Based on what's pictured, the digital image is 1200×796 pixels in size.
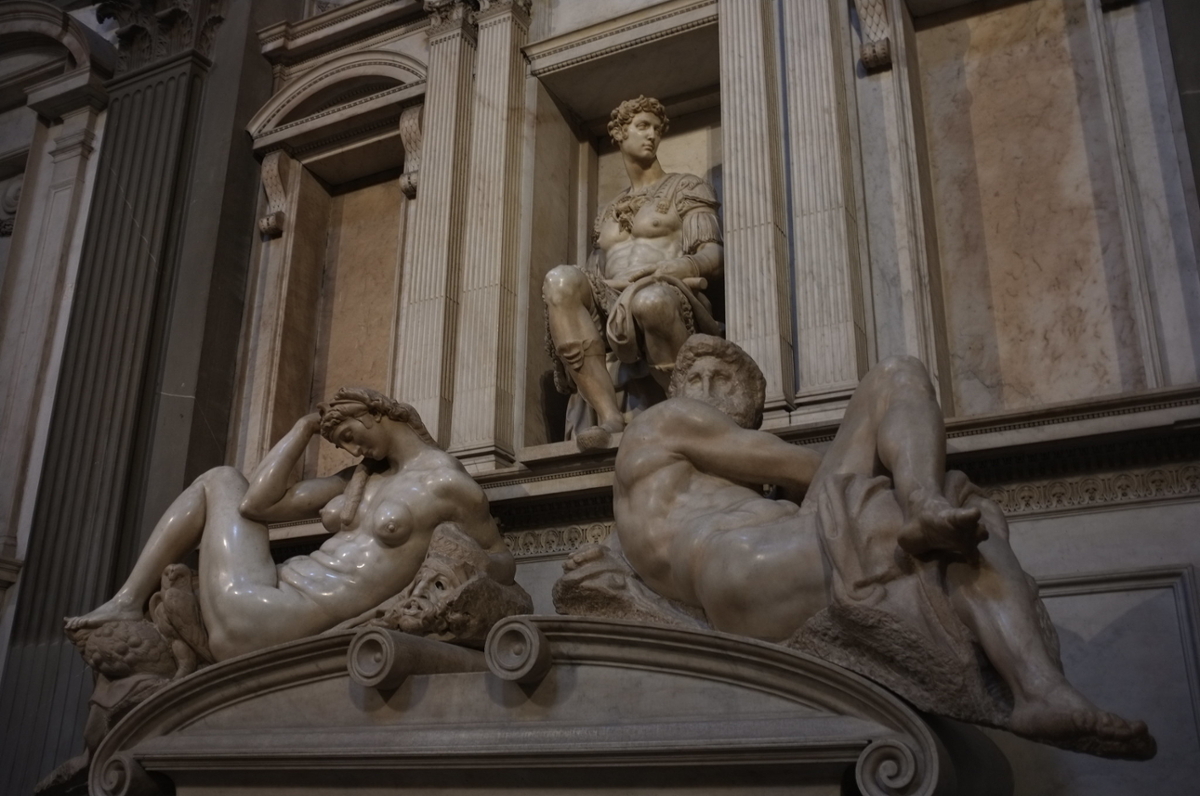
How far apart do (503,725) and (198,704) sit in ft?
4.27

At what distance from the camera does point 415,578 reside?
4.77 metres

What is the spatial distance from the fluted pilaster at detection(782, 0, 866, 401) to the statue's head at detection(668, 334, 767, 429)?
127 centimetres

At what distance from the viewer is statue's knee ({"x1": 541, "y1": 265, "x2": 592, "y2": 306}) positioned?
6590 millimetres

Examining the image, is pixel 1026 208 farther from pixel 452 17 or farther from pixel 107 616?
pixel 107 616

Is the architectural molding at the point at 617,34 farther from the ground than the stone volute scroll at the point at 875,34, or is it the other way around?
the architectural molding at the point at 617,34

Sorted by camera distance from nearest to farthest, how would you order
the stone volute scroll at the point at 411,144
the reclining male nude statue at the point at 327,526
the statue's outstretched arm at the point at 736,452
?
the statue's outstretched arm at the point at 736,452
the reclining male nude statue at the point at 327,526
the stone volute scroll at the point at 411,144

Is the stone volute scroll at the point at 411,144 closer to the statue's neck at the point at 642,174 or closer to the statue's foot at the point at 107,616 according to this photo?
the statue's neck at the point at 642,174

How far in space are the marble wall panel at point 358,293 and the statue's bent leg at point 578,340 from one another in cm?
210

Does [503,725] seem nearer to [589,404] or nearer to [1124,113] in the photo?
[589,404]

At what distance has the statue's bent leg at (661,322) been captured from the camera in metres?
6.27

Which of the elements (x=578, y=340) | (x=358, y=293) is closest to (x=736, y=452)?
(x=578, y=340)

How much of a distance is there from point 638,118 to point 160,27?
4.31 m

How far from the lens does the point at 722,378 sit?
189 inches

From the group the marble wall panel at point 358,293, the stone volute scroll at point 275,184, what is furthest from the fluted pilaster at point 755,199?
the stone volute scroll at point 275,184
